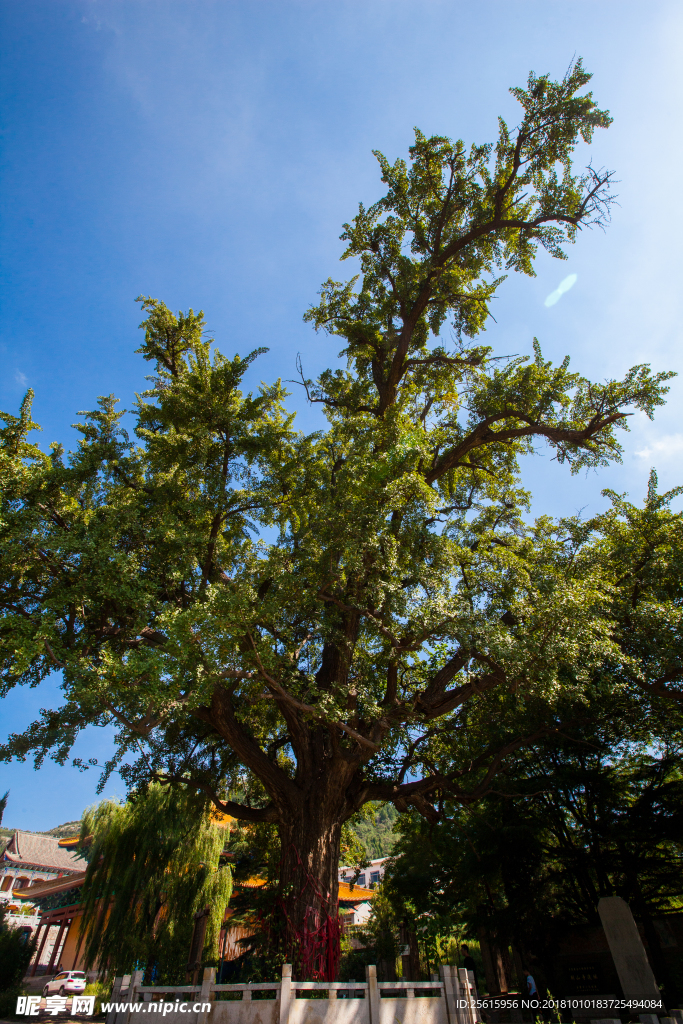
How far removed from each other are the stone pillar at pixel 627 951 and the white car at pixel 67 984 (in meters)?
15.7

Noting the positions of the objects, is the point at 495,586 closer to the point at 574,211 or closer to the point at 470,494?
the point at 470,494

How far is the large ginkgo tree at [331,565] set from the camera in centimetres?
684

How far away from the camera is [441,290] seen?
12727mm

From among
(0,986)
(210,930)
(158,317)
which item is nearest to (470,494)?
(158,317)

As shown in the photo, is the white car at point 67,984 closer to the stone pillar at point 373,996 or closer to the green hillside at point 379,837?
the stone pillar at point 373,996

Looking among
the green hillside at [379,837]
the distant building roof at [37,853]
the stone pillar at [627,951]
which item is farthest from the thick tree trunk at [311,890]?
the green hillside at [379,837]

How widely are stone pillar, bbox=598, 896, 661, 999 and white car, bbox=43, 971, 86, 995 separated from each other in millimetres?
15660

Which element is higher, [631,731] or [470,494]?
[470,494]

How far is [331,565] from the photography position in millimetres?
7699

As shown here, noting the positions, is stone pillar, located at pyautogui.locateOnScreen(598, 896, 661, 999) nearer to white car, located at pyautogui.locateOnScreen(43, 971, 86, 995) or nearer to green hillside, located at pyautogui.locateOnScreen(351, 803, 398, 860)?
white car, located at pyautogui.locateOnScreen(43, 971, 86, 995)

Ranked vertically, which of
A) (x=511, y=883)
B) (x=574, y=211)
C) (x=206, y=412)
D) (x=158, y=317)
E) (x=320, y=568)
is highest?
(x=574, y=211)

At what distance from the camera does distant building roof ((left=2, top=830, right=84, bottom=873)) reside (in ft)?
88.0

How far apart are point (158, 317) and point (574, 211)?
9.10 m

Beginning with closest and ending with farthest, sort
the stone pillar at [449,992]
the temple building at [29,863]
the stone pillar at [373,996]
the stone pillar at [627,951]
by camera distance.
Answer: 1. the stone pillar at [373,996]
2. the stone pillar at [449,992]
3. the stone pillar at [627,951]
4. the temple building at [29,863]
